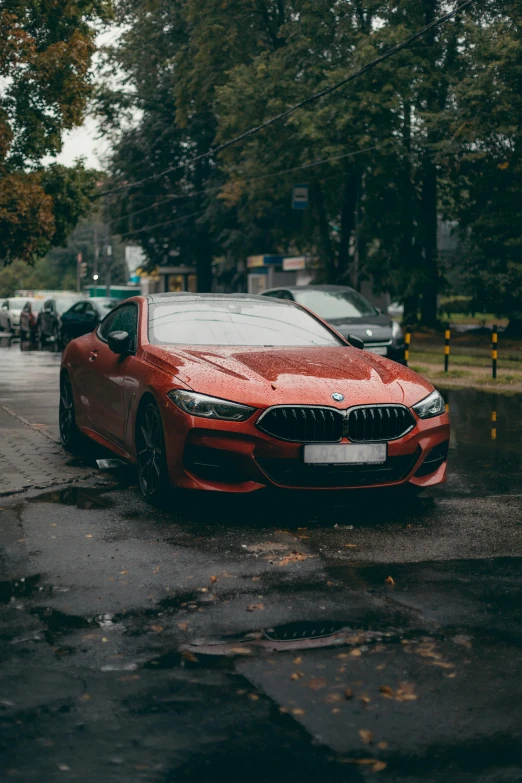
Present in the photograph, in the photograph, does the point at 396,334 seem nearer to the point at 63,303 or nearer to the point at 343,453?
the point at 343,453

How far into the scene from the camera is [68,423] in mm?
10141

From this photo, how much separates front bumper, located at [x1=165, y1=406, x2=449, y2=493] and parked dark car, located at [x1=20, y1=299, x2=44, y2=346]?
1245 inches

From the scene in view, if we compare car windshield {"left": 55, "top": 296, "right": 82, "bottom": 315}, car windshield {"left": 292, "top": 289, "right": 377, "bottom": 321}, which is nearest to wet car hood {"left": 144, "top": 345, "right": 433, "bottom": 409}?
car windshield {"left": 292, "top": 289, "right": 377, "bottom": 321}

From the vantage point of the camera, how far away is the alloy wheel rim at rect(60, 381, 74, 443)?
10.1m

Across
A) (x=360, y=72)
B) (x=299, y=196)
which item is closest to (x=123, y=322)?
(x=360, y=72)

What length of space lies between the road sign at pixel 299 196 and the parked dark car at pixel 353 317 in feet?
48.7

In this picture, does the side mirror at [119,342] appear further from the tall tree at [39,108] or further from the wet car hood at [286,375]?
the tall tree at [39,108]

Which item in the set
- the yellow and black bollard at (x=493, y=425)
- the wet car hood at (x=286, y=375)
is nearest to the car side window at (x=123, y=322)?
the wet car hood at (x=286, y=375)

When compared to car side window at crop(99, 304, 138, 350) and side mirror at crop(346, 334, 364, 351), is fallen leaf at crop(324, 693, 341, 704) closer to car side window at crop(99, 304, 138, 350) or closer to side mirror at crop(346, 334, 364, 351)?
car side window at crop(99, 304, 138, 350)

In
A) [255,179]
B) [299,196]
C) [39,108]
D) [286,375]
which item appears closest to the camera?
[286,375]

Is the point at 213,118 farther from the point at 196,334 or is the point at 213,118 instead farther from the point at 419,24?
the point at 196,334

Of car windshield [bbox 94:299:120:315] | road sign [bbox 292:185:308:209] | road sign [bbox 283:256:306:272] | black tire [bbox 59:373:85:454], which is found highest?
road sign [bbox 292:185:308:209]

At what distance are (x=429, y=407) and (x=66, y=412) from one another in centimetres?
399

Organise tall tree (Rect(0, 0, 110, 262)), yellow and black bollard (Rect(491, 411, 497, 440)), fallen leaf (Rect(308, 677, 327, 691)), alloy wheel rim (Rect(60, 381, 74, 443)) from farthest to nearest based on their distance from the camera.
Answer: tall tree (Rect(0, 0, 110, 262)) < yellow and black bollard (Rect(491, 411, 497, 440)) < alloy wheel rim (Rect(60, 381, 74, 443)) < fallen leaf (Rect(308, 677, 327, 691))
